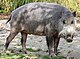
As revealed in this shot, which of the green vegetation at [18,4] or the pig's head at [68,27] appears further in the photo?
the green vegetation at [18,4]

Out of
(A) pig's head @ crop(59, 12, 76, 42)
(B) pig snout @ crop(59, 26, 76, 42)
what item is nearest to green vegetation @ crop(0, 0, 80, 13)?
(A) pig's head @ crop(59, 12, 76, 42)

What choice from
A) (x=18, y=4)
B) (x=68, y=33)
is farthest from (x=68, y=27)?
(x=18, y=4)

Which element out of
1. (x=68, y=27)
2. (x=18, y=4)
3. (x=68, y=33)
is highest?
(x=68, y=27)

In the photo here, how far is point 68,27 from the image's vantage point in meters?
6.84

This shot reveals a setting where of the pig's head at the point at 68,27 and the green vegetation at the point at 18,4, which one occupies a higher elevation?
the pig's head at the point at 68,27

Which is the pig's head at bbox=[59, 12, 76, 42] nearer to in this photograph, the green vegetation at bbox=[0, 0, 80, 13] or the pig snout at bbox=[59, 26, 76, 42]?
the pig snout at bbox=[59, 26, 76, 42]

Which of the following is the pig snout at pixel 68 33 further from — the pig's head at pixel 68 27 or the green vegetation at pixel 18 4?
the green vegetation at pixel 18 4

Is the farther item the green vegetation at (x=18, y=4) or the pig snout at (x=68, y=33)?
the green vegetation at (x=18, y=4)

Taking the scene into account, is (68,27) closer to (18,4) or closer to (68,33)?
(68,33)

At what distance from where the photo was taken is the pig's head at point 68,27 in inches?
266

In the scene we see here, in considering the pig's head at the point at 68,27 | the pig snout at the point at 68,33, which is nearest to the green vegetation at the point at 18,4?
the pig's head at the point at 68,27

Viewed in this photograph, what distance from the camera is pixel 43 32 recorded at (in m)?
7.40

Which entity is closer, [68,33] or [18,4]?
[68,33]

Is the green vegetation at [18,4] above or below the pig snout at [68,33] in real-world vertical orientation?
below
